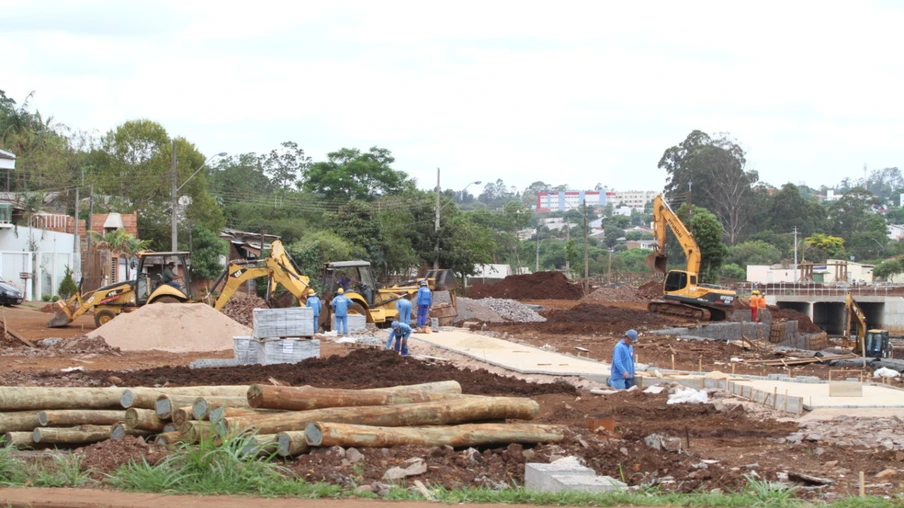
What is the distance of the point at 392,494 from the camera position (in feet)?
27.6

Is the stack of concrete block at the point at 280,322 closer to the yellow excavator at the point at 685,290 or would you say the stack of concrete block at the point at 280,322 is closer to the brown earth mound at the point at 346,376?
the brown earth mound at the point at 346,376

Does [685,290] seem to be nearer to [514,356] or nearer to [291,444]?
[514,356]

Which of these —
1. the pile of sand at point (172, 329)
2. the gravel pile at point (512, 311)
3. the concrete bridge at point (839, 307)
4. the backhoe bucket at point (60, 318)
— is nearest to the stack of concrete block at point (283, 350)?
the pile of sand at point (172, 329)

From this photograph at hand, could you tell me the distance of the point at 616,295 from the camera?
55969 mm

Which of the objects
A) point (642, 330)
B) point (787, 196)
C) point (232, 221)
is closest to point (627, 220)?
point (787, 196)

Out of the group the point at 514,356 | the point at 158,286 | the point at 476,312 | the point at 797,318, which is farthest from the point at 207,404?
the point at 797,318

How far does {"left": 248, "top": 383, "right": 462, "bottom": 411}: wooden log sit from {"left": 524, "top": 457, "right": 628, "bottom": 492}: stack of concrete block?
A: 2.19 meters

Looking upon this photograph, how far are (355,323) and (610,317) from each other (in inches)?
578

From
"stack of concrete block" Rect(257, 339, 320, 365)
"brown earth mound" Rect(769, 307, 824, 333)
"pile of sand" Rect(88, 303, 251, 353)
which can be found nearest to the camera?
"stack of concrete block" Rect(257, 339, 320, 365)

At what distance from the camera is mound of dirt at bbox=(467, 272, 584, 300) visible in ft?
190

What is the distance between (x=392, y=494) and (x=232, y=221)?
196 ft

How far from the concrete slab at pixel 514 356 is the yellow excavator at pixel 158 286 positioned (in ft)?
13.3

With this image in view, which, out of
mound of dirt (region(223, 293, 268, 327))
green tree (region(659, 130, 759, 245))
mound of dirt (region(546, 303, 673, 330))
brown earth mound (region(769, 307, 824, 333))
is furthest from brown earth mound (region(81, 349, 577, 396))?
green tree (region(659, 130, 759, 245))

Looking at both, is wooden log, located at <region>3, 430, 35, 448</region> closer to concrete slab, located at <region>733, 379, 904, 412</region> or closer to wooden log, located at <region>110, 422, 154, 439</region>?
wooden log, located at <region>110, 422, 154, 439</region>
